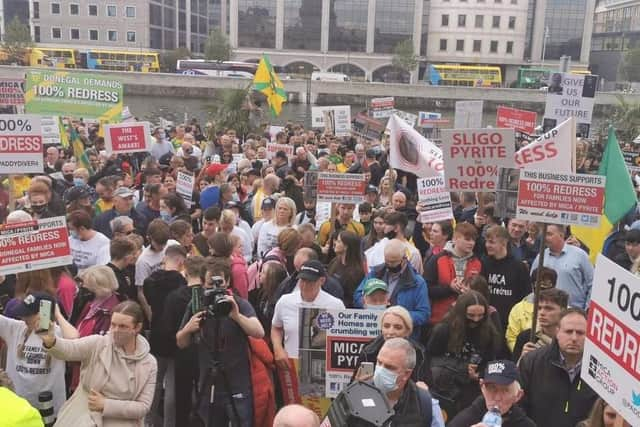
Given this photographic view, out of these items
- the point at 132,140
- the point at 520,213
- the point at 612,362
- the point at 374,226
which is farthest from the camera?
the point at 132,140

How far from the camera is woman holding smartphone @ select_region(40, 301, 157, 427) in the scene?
156 inches

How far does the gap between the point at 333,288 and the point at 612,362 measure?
289 cm

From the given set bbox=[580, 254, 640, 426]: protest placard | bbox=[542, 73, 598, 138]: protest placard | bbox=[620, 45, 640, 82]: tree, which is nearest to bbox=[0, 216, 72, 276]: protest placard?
bbox=[580, 254, 640, 426]: protest placard

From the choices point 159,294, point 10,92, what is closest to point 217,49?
point 10,92

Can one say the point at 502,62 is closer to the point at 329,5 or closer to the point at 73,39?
the point at 329,5

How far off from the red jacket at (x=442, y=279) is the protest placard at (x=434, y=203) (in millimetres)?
1587

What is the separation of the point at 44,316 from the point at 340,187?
4.38 metres

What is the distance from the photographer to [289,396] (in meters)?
5.10

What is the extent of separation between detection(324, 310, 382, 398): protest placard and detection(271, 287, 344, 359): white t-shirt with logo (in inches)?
21.5

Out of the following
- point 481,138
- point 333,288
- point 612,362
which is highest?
point 481,138

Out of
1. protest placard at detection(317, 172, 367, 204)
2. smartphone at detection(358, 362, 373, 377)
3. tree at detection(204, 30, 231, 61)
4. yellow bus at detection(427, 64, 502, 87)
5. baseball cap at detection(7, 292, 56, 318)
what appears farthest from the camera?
tree at detection(204, 30, 231, 61)

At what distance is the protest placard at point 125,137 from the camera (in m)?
11.6

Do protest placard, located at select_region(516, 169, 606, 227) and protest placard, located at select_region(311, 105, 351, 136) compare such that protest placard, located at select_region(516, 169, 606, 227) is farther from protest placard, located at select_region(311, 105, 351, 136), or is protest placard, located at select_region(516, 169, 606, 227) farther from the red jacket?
protest placard, located at select_region(311, 105, 351, 136)

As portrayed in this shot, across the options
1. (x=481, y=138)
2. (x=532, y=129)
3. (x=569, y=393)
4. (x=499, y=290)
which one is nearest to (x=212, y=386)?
(x=569, y=393)
